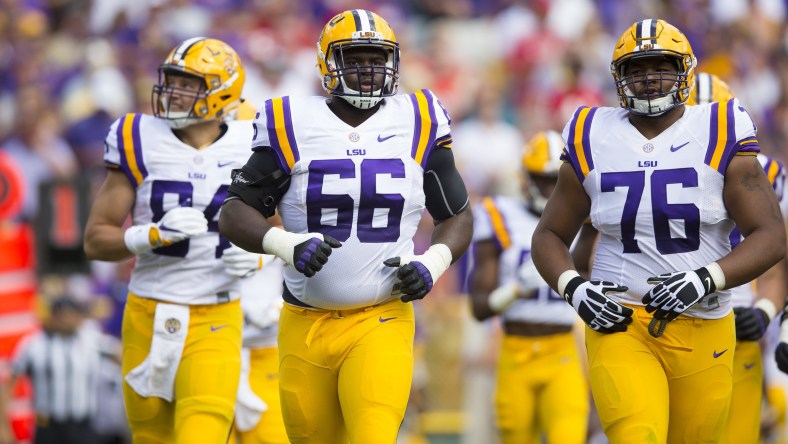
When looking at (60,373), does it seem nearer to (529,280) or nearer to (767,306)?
(529,280)

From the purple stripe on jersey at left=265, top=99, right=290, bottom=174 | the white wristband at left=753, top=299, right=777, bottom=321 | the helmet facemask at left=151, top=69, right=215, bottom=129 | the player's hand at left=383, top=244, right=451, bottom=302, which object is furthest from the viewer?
the white wristband at left=753, top=299, right=777, bottom=321

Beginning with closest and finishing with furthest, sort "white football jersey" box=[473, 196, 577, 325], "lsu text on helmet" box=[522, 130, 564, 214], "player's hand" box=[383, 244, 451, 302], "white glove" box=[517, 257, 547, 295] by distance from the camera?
"player's hand" box=[383, 244, 451, 302]
"white glove" box=[517, 257, 547, 295]
"white football jersey" box=[473, 196, 577, 325]
"lsu text on helmet" box=[522, 130, 564, 214]

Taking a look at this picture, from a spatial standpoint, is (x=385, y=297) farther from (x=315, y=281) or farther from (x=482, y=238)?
→ (x=482, y=238)

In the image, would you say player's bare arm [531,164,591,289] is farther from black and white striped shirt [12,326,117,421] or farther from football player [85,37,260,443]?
black and white striped shirt [12,326,117,421]

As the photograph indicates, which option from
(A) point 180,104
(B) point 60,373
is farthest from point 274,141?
(B) point 60,373

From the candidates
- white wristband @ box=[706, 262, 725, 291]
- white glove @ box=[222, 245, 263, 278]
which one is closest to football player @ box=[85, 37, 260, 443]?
white glove @ box=[222, 245, 263, 278]

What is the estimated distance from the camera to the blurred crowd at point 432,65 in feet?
38.0

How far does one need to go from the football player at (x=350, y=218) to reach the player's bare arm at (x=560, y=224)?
36 cm

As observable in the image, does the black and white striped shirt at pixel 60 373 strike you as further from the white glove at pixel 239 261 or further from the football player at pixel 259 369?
the white glove at pixel 239 261

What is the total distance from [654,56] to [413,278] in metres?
1.34

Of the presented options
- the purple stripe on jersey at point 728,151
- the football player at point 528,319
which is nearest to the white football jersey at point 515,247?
the football player at point 528,319

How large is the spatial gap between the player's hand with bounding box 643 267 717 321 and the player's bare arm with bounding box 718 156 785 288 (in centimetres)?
13

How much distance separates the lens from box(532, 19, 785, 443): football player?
5.31 m

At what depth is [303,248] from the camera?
5.16 meters
